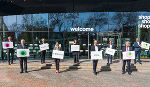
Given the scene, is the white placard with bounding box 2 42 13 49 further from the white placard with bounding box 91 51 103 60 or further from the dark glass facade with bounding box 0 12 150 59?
the white placard with bounding box 91 51 103 60

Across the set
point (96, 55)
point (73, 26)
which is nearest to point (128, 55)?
point (96, 55)

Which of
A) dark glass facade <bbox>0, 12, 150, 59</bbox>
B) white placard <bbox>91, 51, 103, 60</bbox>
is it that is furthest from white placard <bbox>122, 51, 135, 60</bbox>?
dark glass facade <bbox>0, 12, 150, 59</bbox>

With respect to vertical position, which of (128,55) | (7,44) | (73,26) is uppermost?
(73,26)

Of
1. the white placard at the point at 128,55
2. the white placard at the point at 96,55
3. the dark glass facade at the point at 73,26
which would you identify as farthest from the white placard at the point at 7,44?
the white placard at the point at 128,55

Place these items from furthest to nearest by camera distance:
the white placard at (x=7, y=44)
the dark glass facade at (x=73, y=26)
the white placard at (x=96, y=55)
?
the dark glass facade at (x=73, y=26) → the white placard at (x=7, y=44) → the white placard at (x=96, y=55)

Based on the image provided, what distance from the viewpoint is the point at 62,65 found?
10016mm

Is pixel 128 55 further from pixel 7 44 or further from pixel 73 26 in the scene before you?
pixel 7 44

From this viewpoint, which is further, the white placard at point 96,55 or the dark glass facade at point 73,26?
the dark glass facade at point 73,26

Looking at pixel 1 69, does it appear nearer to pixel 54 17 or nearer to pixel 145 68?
pixel 54 17

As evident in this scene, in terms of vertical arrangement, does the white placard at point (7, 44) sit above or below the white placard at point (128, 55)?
above

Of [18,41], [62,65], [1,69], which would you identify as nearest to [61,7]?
[18,41]

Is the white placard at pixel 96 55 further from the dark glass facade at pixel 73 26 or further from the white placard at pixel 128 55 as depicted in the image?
the dark glass facade at pixel 73 26

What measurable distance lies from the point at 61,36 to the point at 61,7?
9.16 feet

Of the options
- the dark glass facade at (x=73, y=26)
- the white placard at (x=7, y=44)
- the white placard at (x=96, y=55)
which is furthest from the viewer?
the dark glass facade at (x=73, y=26)
